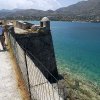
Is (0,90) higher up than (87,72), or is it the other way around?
(0,90)

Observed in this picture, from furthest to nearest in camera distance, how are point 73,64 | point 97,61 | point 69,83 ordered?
point 97,61 → point 73,64 → point 69,83

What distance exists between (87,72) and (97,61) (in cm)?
804

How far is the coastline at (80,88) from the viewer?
24331 mm

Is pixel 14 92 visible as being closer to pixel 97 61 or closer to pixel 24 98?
pixel 24 98

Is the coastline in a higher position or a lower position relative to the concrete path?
lower

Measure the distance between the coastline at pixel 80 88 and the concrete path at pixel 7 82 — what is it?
469 inches

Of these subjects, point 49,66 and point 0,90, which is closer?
point 0,90

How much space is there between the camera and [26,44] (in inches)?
952

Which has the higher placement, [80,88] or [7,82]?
[7,82]

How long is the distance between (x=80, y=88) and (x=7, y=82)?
1808cm

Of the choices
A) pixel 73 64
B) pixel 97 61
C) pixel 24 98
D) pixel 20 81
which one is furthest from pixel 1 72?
pixel 97 61

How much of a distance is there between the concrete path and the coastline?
1191 centimetres

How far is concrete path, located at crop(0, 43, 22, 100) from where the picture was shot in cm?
849

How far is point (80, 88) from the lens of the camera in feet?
88.5
